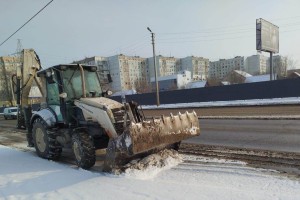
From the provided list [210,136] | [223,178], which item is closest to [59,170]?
[223,178]

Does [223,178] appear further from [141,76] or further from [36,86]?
[141,76]

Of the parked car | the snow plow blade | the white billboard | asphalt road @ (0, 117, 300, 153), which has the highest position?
the white billboard

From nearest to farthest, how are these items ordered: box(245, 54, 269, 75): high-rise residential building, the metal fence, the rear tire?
the rear tire, the metal fence, box(245, 54, 269, 75): high-rise residential building

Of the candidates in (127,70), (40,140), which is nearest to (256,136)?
(40,140)

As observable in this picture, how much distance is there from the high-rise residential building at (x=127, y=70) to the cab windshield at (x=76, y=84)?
96293 mm

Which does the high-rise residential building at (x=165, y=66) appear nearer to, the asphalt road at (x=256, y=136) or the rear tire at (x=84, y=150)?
the asphalt road at (x=256, y=136)

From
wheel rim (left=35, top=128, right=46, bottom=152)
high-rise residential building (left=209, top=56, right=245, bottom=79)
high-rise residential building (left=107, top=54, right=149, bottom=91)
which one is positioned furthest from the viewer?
high-rise residential building (left=209, top=56, right=245, bottom=79)

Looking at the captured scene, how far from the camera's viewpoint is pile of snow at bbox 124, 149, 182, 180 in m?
6.81

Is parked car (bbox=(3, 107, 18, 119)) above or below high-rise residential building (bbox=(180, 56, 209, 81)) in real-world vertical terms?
below

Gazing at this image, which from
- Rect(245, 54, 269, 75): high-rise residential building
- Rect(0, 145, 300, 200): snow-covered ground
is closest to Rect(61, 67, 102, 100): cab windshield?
Result: Rect(0, 145, 300, 200): snow-covered ground

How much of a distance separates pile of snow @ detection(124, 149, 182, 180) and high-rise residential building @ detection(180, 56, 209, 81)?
128 metres

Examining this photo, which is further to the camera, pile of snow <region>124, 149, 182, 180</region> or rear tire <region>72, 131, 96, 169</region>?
rear tire <region>72, 131, 96, 169</region>

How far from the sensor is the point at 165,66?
135m

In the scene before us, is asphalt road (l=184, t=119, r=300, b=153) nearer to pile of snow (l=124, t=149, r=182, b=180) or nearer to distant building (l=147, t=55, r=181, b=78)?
pile of snow (l=124, t=149, r=182, b=180)
